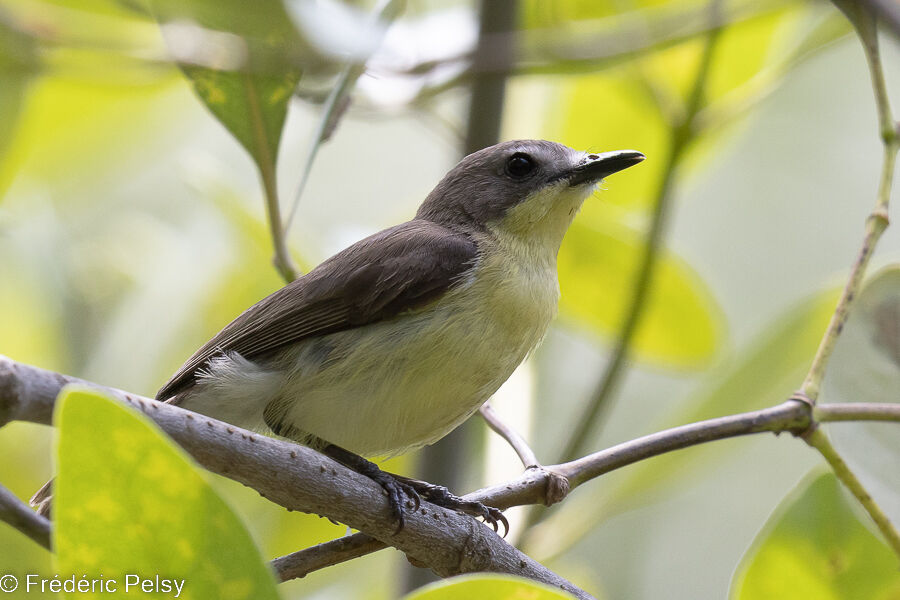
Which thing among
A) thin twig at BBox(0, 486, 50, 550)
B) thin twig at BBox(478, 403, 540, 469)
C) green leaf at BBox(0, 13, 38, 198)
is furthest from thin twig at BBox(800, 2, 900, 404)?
green leaf at BBox(0, 13, 38, 198)

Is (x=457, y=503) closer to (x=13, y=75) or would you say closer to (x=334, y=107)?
(x=334, y=107)

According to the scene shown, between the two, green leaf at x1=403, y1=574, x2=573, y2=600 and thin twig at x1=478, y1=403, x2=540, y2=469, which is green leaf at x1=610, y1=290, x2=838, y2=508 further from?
green leaf at x1=403, y1=574, x2=573, y2=600

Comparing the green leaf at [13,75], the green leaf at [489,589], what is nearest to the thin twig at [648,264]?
the green leaf at [489,589]

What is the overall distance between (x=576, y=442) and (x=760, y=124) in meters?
3.92

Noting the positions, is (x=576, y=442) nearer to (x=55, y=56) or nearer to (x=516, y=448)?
(x=516, y=448)

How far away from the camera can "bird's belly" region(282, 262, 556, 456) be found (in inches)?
81.7

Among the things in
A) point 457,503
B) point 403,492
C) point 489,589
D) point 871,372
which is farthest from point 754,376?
point 489,589

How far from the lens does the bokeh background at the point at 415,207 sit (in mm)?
2508

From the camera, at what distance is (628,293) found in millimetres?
2617

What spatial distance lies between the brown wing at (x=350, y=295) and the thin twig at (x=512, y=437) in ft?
0.98

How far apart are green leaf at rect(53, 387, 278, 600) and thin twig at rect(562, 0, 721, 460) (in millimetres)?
1367

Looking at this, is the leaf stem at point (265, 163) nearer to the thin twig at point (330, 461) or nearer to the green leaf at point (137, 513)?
the thin twig at point (330, 461)

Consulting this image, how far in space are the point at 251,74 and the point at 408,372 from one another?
2.28ft

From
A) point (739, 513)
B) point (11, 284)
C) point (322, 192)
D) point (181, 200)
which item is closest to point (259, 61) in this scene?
point (11, 284)
